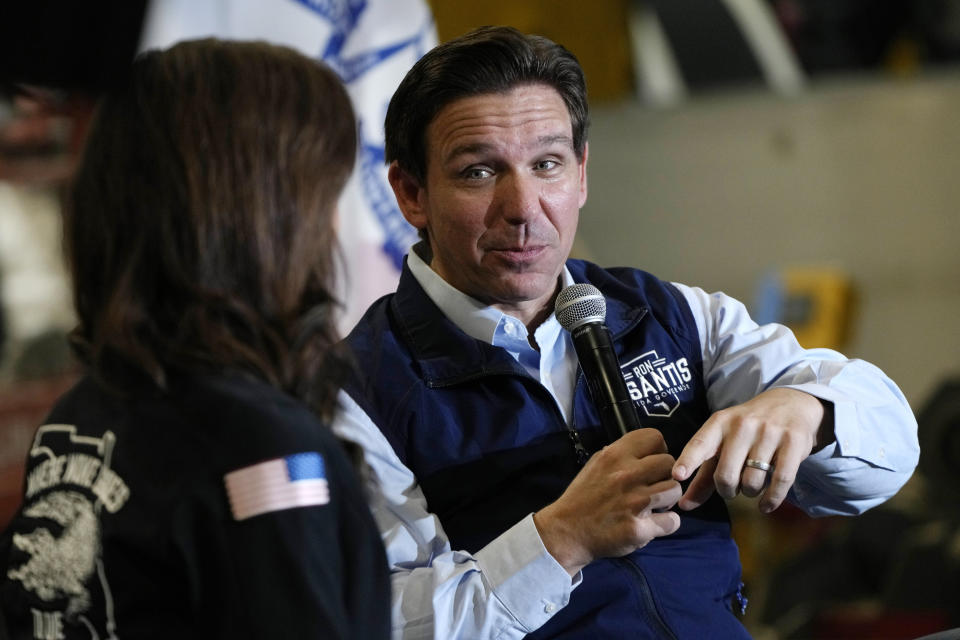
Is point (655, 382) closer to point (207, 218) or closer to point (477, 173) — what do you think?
point (477, 173)

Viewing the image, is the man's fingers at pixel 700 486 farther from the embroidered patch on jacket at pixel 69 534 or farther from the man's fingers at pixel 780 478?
the embroidered patch on jacket at pixel 69 534

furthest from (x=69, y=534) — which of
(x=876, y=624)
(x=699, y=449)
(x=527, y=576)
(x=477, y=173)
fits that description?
(x=876, y=624)

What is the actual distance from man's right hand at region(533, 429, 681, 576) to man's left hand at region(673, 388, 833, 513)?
3cm

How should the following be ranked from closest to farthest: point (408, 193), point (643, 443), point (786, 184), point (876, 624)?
1. point (643, 443)
2. point (408, 193)
3. point (876, 624)
4. point (786, 184)

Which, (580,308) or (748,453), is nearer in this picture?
(748,453)

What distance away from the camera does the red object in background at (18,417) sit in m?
4.84

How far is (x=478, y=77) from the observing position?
1524 millimetres

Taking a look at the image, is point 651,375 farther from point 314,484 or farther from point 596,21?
point 596,21

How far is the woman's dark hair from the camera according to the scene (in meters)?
0.96

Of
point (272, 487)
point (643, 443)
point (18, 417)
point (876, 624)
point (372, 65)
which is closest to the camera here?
point (272, 487)

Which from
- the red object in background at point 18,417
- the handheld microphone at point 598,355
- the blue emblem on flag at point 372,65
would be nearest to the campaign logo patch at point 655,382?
the handheld microphone at point 598,355

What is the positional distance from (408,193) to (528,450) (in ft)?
1.47

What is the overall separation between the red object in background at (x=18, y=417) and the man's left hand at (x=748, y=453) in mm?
4120

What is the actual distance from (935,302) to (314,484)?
491 cm
